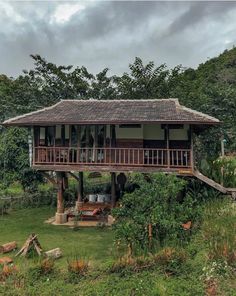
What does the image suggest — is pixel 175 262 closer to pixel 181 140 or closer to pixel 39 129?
pixel 181 140

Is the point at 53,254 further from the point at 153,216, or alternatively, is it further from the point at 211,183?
the point at 211,183

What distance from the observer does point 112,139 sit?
627 inches

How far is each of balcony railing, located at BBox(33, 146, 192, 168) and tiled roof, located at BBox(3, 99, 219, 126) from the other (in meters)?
1.35

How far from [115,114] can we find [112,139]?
1.28 m

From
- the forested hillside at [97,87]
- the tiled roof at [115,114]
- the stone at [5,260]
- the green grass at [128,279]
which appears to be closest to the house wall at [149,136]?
the tiled roof at [115,114]

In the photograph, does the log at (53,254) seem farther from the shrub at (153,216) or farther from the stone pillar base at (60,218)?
the stone pillar base at (60,218)

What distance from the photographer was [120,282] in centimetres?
834

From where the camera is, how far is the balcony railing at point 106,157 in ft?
49.1

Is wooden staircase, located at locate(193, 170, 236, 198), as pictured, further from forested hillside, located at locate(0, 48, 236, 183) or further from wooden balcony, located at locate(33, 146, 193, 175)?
forested hillside, located at locate(0, 48, 236, 183)

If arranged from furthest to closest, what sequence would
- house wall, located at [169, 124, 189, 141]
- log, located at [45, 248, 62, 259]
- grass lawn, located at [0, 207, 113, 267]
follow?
house wall, located at [169, 124, 189, 141] → grass lawn, located at [0, 207, 113, 267] → log, located at [45, 248, 62, 259]

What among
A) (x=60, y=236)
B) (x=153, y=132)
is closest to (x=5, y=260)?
(x=60, y=236)

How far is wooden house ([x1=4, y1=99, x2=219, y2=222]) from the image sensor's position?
14.4 meters

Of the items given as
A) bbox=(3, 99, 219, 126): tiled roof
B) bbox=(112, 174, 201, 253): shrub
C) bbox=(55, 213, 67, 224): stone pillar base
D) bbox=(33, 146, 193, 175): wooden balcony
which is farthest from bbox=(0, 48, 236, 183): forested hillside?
bbox=(112, 174, 201, 253): shrub

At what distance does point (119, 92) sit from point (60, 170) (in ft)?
56.4
